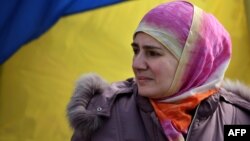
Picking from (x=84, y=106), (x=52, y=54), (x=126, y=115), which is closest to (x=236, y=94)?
(x=126, y=115)

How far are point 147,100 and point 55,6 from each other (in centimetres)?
64

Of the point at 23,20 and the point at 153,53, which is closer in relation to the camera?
the point at 153,53

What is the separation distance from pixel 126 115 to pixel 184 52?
9.6 inches

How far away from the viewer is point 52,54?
191cm

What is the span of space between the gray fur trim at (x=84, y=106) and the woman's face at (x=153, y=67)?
134mm

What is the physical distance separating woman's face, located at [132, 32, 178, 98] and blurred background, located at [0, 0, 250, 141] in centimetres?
55

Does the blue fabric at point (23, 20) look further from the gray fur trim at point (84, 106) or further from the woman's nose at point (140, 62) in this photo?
the woman's nose at point (140, 62)

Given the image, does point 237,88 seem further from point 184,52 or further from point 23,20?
point 23,20

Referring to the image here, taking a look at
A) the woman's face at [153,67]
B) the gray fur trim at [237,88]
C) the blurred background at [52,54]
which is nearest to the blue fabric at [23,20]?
the blurred background at [52,54]

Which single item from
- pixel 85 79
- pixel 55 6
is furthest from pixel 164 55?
pixel 55 6

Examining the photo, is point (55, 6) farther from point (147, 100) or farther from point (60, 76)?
point (147, 100)

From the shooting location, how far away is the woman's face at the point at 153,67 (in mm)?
1365

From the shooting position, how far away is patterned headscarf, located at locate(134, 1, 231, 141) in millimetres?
1383

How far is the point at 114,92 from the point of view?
4.71 feet
